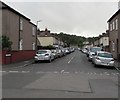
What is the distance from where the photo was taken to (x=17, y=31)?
33.0m

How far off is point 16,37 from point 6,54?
8230mm

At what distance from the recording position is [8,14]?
95.8 feet

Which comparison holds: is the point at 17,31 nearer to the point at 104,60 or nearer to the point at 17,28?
the point at 17,28

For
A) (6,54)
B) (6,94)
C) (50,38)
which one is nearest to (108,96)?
(6,94)

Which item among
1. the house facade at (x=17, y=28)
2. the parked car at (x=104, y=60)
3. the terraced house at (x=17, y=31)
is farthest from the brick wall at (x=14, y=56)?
the parked car at (x=104, y=60)

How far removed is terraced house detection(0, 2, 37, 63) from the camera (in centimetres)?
2897

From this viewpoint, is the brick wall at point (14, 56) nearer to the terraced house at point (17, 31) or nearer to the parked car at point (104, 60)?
the terraced house at point (17, 31)

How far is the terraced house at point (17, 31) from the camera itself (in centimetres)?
2897

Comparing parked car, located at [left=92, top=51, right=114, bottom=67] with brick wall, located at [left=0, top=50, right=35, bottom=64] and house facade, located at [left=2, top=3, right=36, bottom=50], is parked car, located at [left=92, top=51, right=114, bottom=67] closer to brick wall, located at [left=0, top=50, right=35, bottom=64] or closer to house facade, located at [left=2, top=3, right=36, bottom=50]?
brick wall, located at [left=0, top=50, right=35, bottom=64]

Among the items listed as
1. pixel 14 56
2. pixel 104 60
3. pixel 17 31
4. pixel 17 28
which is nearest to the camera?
pixel 104 60

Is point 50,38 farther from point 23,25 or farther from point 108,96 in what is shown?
point 108,96

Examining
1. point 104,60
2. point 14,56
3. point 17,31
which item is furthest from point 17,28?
point 104,60

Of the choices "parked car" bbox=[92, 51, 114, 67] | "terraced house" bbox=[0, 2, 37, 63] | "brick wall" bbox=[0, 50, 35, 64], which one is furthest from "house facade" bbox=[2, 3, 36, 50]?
"parked car" bbox=[92, 51, 114, 67]

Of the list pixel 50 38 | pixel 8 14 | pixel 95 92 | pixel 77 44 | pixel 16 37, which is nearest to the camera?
pixel 95 92
